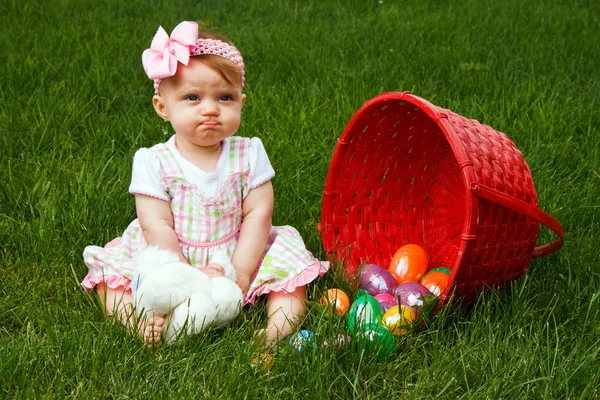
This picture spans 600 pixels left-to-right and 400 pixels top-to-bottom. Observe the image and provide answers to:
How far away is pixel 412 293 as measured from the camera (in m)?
2.33

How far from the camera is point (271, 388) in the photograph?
1.83 meters

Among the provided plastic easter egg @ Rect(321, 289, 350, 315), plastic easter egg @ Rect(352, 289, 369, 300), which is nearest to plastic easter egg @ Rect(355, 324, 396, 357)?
plastic easter egg @ Rect(321, 289, 350, 315)

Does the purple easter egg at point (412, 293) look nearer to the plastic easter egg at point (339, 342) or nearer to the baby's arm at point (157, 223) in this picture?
the plastic easter egg at point (339, 342)

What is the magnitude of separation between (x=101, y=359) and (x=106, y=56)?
256 cm

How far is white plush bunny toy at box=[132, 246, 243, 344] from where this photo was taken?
2029 millimetres

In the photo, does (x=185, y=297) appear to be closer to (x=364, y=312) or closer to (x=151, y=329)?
(x=151, y=329)

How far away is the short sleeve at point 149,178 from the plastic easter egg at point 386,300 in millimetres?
711

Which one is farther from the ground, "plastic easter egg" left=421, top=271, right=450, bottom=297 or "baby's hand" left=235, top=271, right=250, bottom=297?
"baby's hand" left=235, top=271, right=250, bottom=297

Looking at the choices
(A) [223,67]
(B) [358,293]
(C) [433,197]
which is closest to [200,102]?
(A) [223,67]

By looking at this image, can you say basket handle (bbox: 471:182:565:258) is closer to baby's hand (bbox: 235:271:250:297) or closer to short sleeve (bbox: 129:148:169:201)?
baby's hand (bbox: 235:271:250:297)

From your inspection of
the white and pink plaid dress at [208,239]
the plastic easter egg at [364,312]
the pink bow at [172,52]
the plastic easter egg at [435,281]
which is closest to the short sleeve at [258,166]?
the white and pink plaid dress at [208,239]

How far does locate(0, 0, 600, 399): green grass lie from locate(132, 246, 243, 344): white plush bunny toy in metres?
0.05

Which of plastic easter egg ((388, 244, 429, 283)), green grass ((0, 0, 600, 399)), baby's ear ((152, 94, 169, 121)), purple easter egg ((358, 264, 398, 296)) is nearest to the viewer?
green grass ((0, 0, 600, 399))

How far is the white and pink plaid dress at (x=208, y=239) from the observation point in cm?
229
